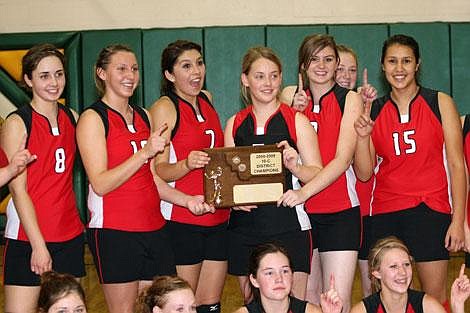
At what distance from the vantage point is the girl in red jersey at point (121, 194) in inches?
158

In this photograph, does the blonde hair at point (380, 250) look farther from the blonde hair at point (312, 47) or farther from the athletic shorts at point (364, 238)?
the blonde hair at point (312, 47)

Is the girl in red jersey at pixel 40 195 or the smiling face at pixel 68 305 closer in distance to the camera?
the smiling face at pixel 68 305

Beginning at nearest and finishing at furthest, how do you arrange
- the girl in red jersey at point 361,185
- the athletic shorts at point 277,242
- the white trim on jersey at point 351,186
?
the athletic shorts at point 277,242, the white trim on jersey at point 351,186, the girl in red jersey at point 361,185

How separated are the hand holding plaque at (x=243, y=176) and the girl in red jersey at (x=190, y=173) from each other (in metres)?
0.29

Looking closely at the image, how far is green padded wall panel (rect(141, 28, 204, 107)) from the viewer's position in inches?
306

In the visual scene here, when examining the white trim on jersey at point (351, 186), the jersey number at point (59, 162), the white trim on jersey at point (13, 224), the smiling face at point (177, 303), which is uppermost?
the jersey number at point (59, 162)

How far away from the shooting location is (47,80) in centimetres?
410

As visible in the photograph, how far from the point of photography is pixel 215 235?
4.50 metres

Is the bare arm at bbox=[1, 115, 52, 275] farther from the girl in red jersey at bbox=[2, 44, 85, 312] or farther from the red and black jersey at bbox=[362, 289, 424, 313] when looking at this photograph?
the red and black jersey at bbox=[362, 289, 424, 313]

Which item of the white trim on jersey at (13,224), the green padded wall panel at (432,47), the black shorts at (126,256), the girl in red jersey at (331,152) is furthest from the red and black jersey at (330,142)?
the green padded wall panel at (432,47)

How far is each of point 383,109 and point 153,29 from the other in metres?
3.75

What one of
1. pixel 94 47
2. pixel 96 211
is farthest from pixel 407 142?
Result: pixel 94 47

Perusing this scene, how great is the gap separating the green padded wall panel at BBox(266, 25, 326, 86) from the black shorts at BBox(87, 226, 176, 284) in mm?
3879

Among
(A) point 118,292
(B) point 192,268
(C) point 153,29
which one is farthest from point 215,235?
(C) point 153,29
